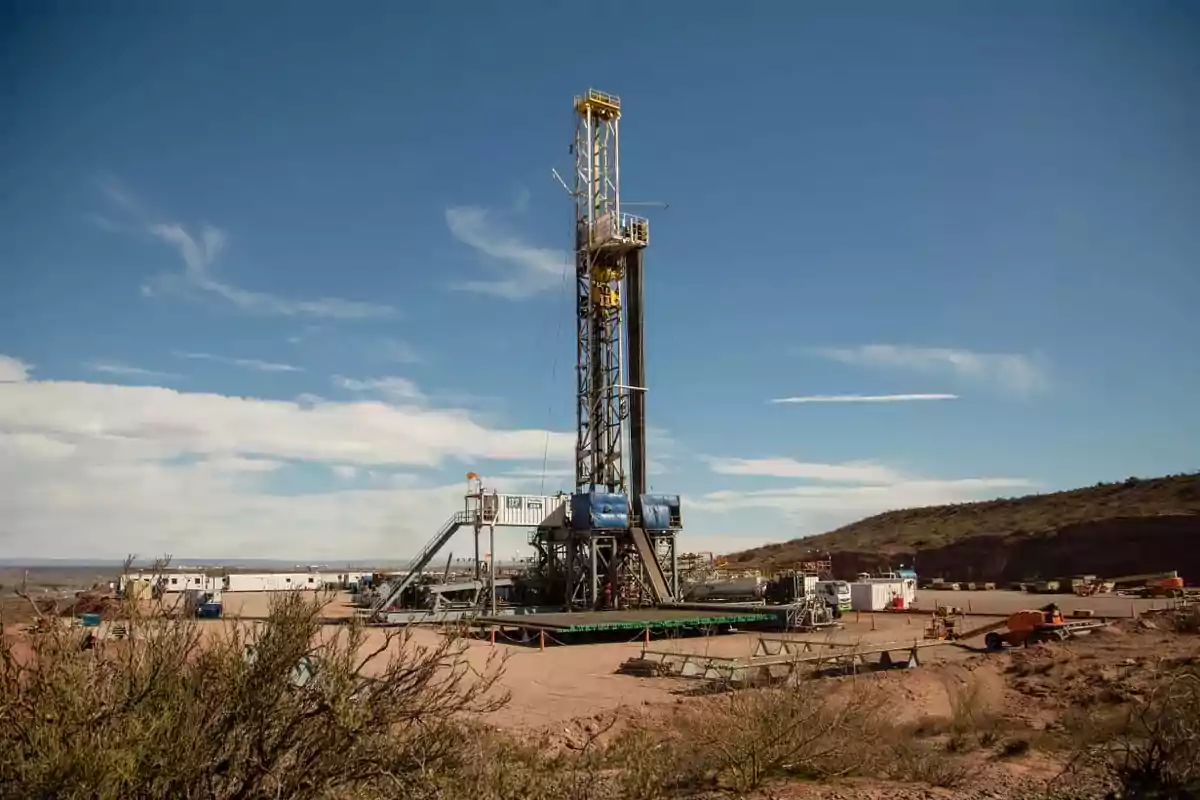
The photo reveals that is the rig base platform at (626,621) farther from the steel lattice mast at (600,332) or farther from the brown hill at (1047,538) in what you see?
the brown hill at (1047,538)

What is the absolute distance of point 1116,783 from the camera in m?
8.42

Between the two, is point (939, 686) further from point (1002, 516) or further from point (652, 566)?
point (1002, 516)

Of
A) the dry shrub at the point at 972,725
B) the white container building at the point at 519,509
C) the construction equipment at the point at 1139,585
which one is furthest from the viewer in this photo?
the construction equipment at the point at 1139,585

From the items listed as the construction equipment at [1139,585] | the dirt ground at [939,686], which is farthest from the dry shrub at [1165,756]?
the construction equipment at [1139,585]

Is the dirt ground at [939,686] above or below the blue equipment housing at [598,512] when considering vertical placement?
below

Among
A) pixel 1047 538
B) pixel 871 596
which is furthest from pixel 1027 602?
pixel 1047 538

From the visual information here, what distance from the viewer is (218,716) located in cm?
549

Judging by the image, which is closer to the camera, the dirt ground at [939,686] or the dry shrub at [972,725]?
the dirt ground at [939,686]

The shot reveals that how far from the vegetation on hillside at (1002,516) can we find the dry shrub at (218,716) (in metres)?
61.4

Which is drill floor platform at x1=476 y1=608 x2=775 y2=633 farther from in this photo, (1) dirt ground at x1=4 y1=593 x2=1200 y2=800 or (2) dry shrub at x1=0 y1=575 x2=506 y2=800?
(2) dry shrub at x1=0 y1=575 x2=506 y2=800

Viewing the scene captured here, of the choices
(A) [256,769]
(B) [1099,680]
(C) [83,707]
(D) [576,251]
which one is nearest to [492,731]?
(A) [256,769]

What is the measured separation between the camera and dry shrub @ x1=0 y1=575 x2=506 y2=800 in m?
4.82

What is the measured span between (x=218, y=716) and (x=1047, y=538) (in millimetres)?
64120

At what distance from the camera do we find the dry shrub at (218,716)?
4816 millimetres
